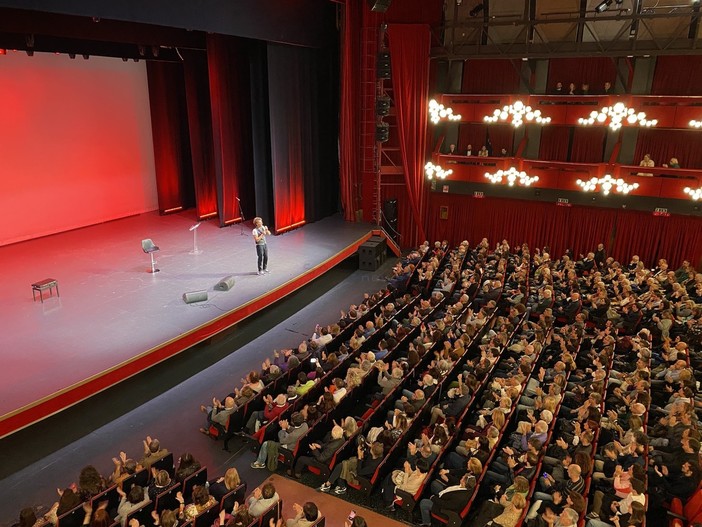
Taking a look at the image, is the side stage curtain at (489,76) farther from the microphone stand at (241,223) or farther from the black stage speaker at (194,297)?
the black stage speaker at (194,297)

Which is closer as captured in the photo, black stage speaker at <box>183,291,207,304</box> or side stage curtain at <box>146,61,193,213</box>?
black stage speaker at <box>183,291,207,304</box>

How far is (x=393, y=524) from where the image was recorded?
6344mm

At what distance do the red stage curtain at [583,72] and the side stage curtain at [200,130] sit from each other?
921cm

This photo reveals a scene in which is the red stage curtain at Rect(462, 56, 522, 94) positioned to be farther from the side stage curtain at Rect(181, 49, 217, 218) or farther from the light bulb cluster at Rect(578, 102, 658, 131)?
the side stage curtain at Rect(181, 49, 217, 218)

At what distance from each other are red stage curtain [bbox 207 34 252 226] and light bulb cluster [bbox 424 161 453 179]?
5.13m

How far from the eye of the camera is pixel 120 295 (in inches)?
412

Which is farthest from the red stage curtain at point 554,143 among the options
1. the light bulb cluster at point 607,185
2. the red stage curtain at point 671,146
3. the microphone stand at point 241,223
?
the microphone stand at point 241,223

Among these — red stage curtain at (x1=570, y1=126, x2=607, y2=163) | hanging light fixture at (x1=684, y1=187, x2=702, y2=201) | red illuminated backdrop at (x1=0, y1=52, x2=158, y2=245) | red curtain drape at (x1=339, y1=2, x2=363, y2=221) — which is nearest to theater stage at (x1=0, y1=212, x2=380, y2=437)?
red illuminated backdrop at (x1=0, y1=52, x2=158, y2=245)

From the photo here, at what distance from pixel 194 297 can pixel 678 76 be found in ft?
39.5

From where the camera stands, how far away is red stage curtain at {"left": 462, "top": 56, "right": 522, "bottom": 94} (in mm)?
14883

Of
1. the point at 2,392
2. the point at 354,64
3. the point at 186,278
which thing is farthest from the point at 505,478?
the point at 354,64

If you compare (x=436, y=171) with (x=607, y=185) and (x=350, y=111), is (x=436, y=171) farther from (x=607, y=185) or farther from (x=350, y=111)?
(x=607, y=185)

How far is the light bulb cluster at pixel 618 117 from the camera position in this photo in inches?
508

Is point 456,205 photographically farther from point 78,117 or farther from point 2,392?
point 2,392
